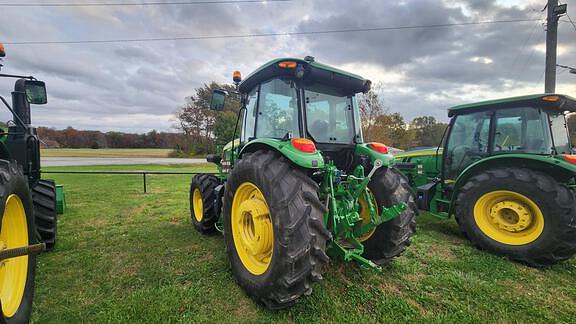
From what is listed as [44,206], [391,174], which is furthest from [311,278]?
[44,206]

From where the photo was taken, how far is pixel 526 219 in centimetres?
336

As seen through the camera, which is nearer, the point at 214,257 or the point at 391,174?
the point at 391,174

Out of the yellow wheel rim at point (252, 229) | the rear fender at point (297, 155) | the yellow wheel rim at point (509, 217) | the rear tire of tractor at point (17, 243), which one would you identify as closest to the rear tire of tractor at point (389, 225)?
the rear fender at point (297, 155)

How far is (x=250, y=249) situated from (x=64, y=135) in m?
59.3

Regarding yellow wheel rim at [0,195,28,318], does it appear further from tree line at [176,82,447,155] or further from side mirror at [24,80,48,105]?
tree line at [176,82,447,155]

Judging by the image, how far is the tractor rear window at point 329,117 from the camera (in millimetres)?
2844

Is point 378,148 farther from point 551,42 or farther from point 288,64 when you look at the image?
point 551,42

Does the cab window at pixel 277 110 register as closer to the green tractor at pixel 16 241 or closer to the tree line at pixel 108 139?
the green tractor at pixel 16 241

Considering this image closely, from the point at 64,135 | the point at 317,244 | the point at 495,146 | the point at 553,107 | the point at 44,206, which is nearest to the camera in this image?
the point at 317,244

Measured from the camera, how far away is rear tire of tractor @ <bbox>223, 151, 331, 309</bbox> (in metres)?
2.00

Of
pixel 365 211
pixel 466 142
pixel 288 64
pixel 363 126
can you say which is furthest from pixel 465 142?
pixel 363 126

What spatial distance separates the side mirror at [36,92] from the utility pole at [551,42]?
11034 mm

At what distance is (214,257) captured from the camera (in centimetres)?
322

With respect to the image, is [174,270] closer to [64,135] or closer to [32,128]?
[32,128]
